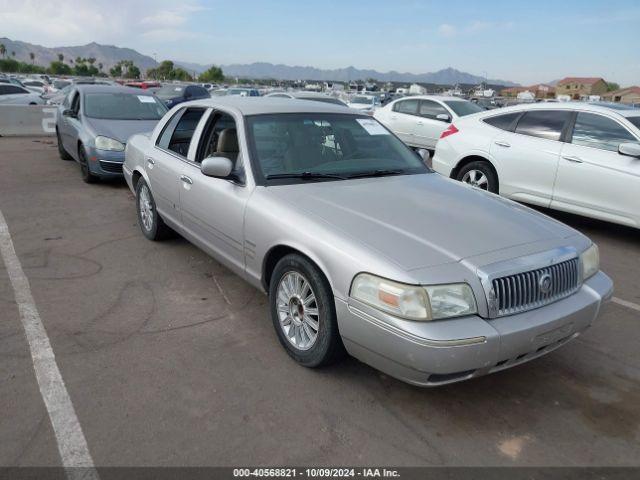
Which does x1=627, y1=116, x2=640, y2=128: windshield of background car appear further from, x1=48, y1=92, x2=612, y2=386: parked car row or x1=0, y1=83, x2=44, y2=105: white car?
x1=0, y1=83, x2=44, y2=105: white car

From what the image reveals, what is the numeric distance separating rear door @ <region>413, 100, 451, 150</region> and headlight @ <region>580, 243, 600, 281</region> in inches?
357

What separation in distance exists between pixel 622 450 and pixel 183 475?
7.16 ft

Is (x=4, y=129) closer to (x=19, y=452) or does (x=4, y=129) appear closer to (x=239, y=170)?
(x=239, y=170)

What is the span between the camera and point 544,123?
6723 millimetres

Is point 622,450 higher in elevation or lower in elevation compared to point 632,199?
lower

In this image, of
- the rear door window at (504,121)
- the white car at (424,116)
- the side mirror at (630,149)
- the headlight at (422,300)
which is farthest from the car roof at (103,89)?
the headlight at (422,300)

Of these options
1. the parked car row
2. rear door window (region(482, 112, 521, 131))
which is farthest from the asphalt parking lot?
rear door window (region(482, 112, 521, 131))

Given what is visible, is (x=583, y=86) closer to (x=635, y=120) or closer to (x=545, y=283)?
(x=635, y=120)

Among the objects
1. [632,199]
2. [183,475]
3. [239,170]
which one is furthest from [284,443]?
[632,199]

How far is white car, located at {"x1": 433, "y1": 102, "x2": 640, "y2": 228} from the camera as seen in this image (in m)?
5.89

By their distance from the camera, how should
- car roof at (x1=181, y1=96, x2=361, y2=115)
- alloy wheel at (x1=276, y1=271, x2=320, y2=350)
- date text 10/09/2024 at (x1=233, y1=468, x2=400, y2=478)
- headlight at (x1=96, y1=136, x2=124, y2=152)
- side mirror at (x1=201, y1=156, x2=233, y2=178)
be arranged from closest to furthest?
1. date text 10/09/2024 at (x1=233, y1=468, x2=400, y2=478)
2. alloy wheel at (x1=276, y1=271, x2=320, y2=350)
3. side mirror at (x1=201, y1=156, x2=233, y2=178)
4. car roof at (x1=181, y1=96, x2=361, y2=115)
5. headlight at (x1=96, y1=136, x2=124, y2=152)

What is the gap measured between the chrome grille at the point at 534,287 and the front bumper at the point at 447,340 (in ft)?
0.15

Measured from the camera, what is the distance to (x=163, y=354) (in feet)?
11.1

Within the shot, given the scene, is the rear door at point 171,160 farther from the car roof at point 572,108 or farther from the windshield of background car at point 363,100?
the windshield of background car at point 363,100
